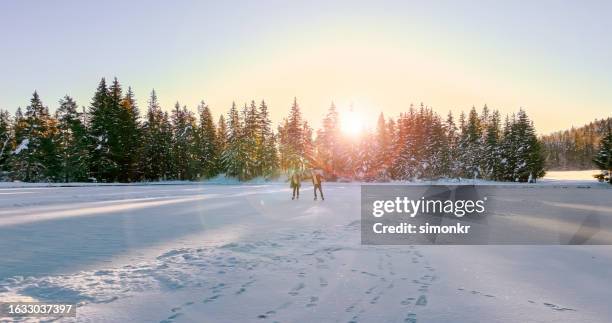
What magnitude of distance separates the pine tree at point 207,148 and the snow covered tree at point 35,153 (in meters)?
21.6

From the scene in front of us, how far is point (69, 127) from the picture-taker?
2031 inches

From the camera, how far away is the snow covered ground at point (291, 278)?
3918mm

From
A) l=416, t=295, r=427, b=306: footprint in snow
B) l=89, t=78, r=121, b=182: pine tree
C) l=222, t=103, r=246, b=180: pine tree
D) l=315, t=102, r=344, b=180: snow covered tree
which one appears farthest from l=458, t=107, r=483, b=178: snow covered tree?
l=416, t=295, r=427, b=306: footprint in snow

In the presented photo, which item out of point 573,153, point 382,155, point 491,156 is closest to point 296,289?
point 382,155

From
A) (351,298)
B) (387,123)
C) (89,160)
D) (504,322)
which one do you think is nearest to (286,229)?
(351,298)

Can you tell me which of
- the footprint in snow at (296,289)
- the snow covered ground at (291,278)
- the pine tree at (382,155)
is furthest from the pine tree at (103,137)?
the footprint in snow at (296,289)

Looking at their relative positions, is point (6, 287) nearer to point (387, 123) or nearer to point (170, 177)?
point (170, 177)

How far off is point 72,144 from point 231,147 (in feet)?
73.2

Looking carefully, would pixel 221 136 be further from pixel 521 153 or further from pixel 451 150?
pixel 521 153

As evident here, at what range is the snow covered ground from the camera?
3918 millimetres

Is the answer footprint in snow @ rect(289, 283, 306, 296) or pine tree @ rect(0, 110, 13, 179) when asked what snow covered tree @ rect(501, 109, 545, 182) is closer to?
footprint in snow @ rect(289, 283, 306, 296)

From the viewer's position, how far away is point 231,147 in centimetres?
6144

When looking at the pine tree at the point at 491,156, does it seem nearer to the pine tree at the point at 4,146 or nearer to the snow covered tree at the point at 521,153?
the snow covered tree at the point at 521,153

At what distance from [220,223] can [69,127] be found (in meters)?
51.3
